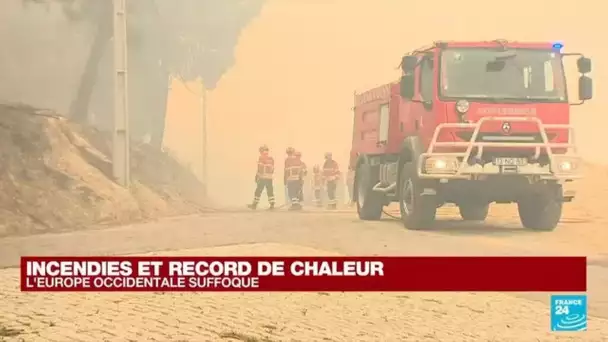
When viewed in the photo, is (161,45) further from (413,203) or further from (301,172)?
(413,203)

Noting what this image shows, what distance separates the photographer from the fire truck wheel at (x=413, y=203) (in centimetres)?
661

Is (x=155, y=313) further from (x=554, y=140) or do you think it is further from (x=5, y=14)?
(x=554, y=140)

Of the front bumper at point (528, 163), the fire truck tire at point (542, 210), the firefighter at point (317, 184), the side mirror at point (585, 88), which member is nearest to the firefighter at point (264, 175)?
the firefighter at point (317, 184)

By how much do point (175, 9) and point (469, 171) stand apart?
2.44 m

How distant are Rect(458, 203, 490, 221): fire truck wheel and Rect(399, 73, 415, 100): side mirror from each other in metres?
0.94

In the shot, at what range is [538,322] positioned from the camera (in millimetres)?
6152

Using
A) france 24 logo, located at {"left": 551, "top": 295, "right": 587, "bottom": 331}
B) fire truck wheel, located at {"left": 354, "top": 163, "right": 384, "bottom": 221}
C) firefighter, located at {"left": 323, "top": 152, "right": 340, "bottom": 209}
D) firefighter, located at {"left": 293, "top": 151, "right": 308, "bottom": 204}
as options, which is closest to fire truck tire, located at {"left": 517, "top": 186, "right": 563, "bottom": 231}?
france 24 logo, located at {"left": 551, "top": 295, "right": 587, "bottom": 331}

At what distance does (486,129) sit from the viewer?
6.37m

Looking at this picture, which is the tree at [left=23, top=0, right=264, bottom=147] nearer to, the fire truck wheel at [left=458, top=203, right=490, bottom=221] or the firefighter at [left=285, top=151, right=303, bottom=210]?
the firefighter at [left=285, top=151, right=303, bottom=210]

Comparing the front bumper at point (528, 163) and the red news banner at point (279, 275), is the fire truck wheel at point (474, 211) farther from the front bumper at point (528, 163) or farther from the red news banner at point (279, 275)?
the red news banner at point (279, 275)

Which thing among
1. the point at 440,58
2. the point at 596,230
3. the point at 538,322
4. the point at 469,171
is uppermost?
the point at 440,58

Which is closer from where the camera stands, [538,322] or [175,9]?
[538,322]

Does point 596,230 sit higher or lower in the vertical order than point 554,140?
lower

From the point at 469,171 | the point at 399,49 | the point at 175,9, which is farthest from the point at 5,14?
the point at 469,171
